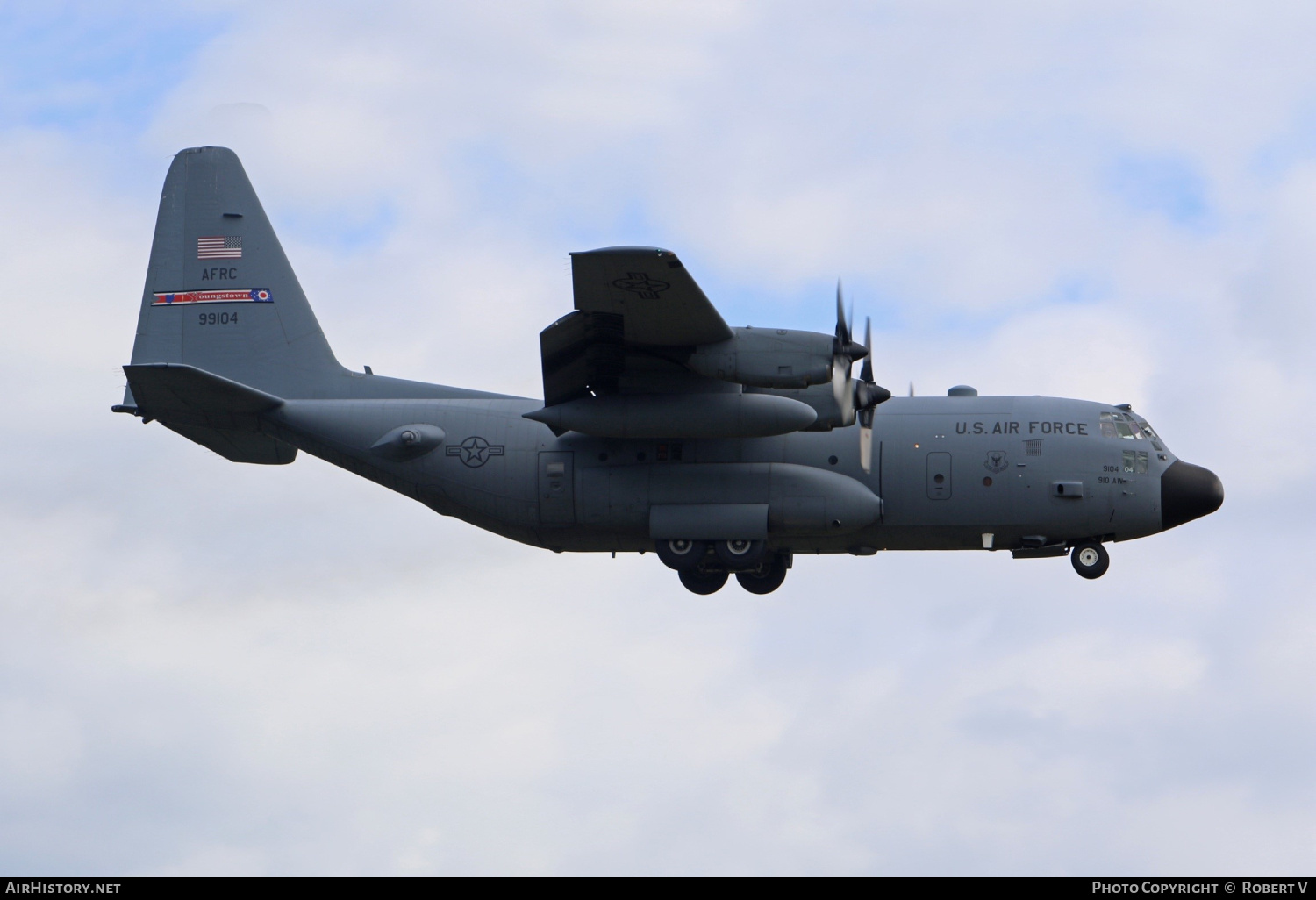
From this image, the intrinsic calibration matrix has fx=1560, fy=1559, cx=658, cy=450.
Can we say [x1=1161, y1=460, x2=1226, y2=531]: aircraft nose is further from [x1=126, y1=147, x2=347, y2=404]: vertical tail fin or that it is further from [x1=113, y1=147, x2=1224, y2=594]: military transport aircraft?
[x1=126, y1=147, x2=347, y2=404]: vertical tail fin

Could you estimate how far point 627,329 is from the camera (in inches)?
893

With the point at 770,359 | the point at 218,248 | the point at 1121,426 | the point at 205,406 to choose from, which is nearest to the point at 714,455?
the point at 770,359

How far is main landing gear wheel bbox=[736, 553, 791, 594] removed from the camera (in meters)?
26.6

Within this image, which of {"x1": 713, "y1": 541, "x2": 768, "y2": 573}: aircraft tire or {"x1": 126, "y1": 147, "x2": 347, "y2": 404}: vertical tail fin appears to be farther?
{"x1": 126, "y1": 147, "x2": 347, "y2": 404}: vertical tail fin

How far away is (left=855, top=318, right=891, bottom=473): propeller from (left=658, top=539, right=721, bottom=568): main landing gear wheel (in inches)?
115

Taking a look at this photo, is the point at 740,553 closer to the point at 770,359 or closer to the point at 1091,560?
the point at 770,359

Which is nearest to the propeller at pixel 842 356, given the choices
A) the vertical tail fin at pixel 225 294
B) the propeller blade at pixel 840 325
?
the propeller blade at pixel 840 325

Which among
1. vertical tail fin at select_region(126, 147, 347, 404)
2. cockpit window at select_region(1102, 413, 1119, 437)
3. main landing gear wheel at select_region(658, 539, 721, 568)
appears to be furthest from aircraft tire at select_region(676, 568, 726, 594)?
vertical tail fin at select_region(126, 147, 347, 404)

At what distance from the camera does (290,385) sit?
88.6 ft

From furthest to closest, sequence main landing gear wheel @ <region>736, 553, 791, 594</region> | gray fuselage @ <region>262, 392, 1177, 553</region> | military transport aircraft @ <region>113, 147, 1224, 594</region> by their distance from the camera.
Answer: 1. main landing gear wheel @ <region>736, 553, 791, 594</region>
2. gray fuselage @ <region>262, 392, 1177, 553</region>
3. military transport aircraft @ <region>113, 147, 1224, 594</region>

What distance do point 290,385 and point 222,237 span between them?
122 inches

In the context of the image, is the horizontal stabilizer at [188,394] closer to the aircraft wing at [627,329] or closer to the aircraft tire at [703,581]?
the aircraft wing at [627,329]

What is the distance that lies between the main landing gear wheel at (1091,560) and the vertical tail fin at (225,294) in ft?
41.9

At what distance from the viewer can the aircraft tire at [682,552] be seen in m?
25.1
